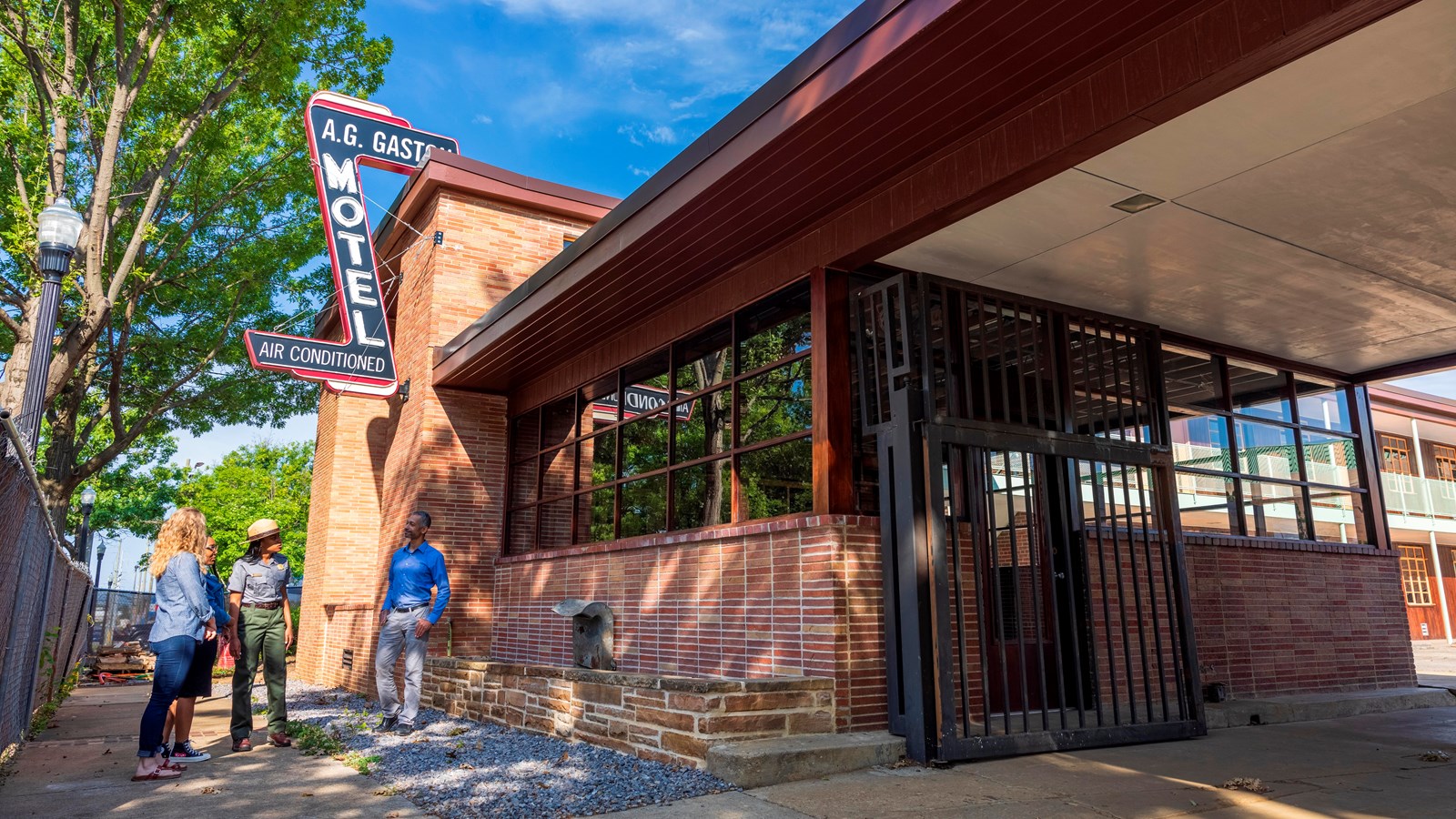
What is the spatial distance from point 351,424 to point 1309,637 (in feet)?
46.4

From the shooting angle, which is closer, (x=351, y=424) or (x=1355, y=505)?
(x=1355, y=505)

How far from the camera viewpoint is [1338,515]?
994 centimetres

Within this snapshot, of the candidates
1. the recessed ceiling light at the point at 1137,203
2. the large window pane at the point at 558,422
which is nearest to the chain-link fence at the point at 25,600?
the large window pane at the point at 558,422

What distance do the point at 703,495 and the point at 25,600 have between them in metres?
11.4

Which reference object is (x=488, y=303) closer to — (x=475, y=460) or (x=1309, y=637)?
(x=475, y=460)

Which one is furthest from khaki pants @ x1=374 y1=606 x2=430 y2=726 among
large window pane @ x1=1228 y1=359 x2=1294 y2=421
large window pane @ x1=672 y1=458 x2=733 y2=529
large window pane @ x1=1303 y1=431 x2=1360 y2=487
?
large window pane @ x1=1303 y1=431 x2=1360 y2=487

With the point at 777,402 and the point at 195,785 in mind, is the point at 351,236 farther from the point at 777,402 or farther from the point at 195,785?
the point at 195,785

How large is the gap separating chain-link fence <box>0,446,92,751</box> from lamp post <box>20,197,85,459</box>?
2.36 ft

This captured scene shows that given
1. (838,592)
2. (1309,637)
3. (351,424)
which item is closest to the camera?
(838,592)

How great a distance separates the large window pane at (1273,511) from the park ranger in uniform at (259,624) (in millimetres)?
8818

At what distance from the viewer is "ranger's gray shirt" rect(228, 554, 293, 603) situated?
274 inches

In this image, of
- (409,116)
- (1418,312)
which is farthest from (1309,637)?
(409,116)

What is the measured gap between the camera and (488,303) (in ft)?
39.6

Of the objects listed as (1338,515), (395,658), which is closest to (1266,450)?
(1338,515)
